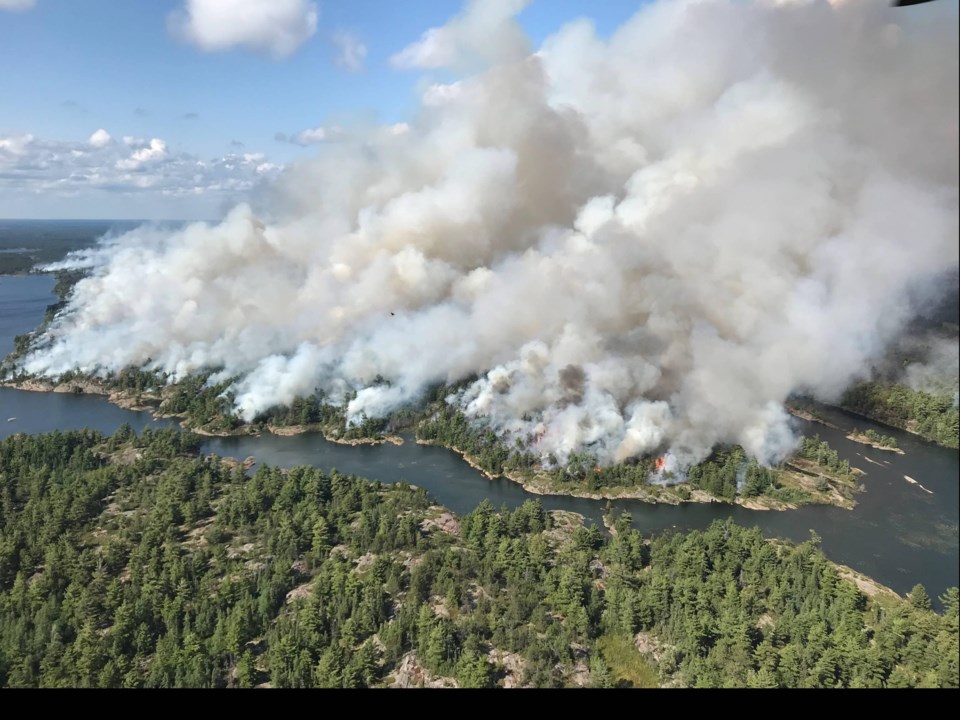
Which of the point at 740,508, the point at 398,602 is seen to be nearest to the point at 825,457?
the point at 740,508

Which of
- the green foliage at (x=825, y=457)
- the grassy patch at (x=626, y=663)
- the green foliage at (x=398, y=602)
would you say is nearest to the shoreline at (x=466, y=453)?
the green foliage at (x=825, y=457)

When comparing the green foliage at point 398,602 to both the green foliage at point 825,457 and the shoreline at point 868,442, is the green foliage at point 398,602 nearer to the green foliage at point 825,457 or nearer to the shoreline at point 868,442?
the shoreline at point 868,442

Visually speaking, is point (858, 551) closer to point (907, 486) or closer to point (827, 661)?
point (907, 486)

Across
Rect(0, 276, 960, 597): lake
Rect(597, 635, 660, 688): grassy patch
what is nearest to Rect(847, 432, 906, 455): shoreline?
Rect(0, 276, 960, 597): lake

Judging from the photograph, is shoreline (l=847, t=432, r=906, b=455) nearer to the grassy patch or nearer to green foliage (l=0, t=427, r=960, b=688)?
green foliage (l=0, t=427, r=960, b=688)

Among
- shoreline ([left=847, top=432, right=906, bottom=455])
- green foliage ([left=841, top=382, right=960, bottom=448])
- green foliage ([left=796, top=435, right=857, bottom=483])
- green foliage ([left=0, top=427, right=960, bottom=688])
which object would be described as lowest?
green foliage ([left=0, top=427, right=960, bottom=688])

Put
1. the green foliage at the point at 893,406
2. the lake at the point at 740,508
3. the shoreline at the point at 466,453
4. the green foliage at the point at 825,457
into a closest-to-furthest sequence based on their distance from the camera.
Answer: the green foliage at the point at 893,406
the lake at the point at 740,508
the green foliage at the point at 825,457
the shoreline at the point at 466,453

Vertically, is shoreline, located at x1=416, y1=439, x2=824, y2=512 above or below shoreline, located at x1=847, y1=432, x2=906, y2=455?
below

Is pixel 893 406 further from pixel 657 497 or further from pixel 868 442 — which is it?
pixel 657 497

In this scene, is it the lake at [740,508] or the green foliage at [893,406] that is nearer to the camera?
the green foliage at [893,406]

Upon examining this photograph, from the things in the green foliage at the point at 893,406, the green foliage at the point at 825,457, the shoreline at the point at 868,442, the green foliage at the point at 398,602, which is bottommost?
the green foliage at the point at 398,602
